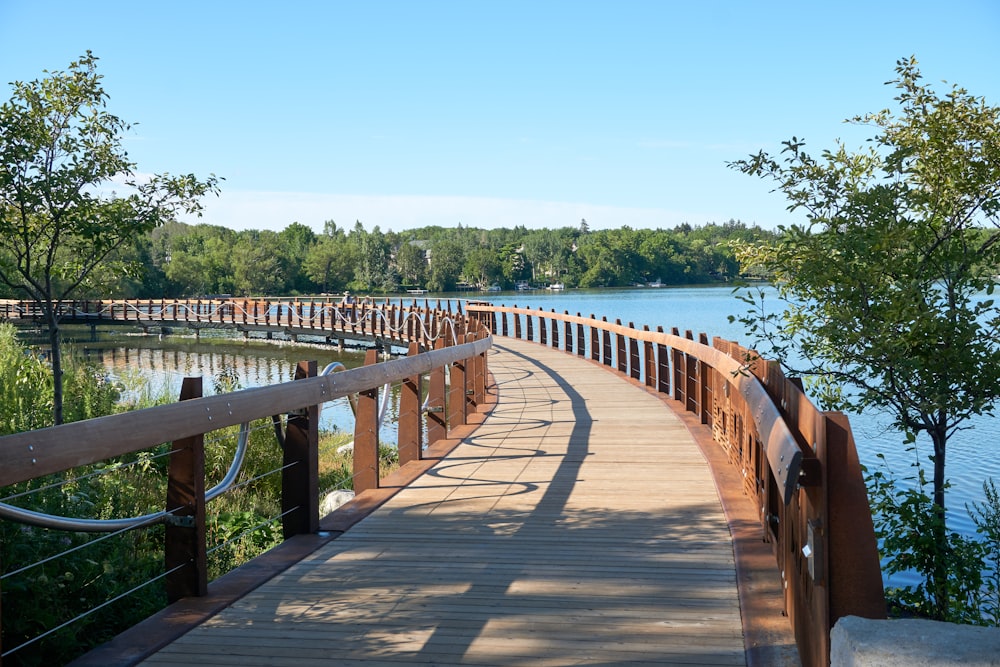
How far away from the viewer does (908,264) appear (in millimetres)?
6301

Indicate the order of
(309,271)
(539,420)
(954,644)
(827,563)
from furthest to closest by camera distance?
(309,271), (539,420), (827,563), (954,644)

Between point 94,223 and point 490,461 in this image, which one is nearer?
point 490,461

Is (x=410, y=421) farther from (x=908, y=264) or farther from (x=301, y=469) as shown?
(x=908, y=264)

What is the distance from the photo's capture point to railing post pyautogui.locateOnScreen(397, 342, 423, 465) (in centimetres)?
739

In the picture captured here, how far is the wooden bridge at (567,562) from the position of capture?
283 centimetres

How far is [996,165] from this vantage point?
648 centimetres

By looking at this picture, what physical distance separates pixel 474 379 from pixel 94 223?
16.0 feet

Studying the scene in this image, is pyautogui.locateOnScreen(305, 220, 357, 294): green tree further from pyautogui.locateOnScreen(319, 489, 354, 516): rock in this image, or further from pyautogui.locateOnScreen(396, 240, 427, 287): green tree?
pyautogui.locateOnScreen(319, 489, 354, 516): rock

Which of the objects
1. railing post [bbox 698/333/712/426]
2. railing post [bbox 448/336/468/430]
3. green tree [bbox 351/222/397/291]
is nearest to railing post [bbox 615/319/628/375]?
railing post [bbox 698/333/712/426]

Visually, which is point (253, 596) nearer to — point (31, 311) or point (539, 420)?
point (539, 420)

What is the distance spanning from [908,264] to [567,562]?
3442mm

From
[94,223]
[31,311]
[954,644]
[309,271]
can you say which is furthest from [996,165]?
[309,271]

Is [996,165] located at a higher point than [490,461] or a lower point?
higher

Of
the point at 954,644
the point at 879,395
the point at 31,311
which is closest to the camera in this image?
the point at 954,644
